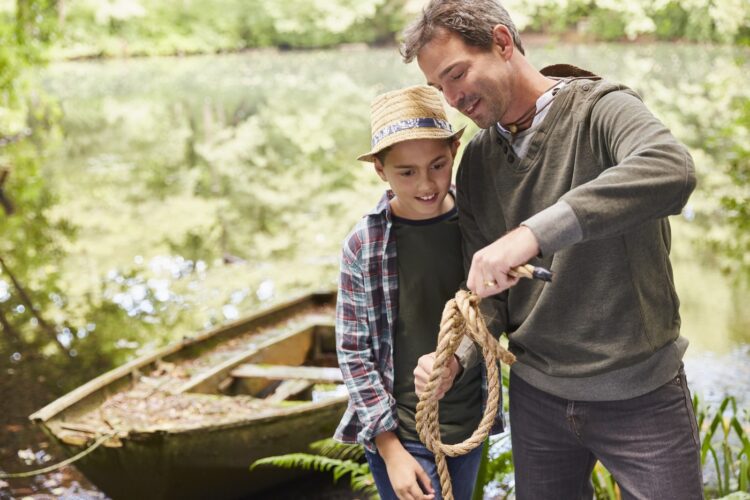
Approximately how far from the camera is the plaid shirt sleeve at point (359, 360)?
7.28ft

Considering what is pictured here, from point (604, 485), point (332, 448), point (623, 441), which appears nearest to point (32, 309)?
point (332, 448)

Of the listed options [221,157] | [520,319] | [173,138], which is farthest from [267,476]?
[173,138]

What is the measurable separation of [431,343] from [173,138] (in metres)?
21.8

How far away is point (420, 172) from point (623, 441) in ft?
2.92

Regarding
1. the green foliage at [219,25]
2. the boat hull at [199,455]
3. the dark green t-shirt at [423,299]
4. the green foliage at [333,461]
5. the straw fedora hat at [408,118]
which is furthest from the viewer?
the green foliage at [219,25]

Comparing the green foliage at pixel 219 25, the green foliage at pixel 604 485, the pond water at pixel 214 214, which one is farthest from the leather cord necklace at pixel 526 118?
the green foliage at pixel 219 25

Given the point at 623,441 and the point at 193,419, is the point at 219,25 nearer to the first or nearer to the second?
the point at 193,419

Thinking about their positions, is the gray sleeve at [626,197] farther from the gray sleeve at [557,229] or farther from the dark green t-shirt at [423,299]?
the dark green t-shirt at [423,299]

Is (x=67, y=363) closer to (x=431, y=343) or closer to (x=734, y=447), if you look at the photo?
(x=734, y=447)

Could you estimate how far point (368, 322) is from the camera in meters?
2.28

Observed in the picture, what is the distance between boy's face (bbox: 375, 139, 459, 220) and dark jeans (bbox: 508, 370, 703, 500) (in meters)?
0.59

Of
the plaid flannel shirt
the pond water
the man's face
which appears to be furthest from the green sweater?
the pond water

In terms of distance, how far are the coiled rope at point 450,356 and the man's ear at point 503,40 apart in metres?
0.63

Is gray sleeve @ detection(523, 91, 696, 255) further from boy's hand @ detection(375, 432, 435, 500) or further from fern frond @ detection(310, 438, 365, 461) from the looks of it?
fern frond @ detection(310, 438, 365, 461)
